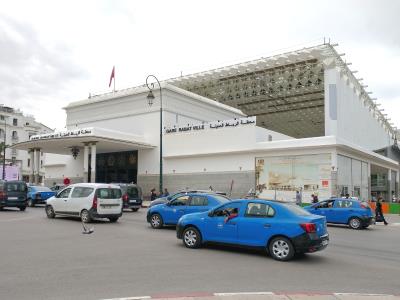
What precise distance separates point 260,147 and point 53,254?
94.4 feet

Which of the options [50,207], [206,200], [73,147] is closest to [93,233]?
[206,200]

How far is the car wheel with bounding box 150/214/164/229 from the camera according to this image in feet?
57.1

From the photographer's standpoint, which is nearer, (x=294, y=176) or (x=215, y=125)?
(x=294, y=176)

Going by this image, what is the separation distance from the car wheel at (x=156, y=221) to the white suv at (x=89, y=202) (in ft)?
9.29

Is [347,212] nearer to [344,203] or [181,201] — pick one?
[344,203]

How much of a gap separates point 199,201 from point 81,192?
245 inches

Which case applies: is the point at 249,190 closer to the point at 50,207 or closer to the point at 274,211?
the point at 50,207

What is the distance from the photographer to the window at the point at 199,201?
16.3 meters

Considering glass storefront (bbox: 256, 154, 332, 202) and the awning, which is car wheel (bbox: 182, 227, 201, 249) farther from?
the awning

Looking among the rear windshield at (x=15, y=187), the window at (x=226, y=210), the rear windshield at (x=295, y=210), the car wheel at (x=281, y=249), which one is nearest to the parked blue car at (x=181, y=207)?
the window at (x=226, y=210)

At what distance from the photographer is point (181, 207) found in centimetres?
1689

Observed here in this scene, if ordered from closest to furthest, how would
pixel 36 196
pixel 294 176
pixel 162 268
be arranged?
pixel 162 268
pixel 36 196
pixel 294 176

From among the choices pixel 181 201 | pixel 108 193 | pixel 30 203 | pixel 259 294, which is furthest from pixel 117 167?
pixel 259 294

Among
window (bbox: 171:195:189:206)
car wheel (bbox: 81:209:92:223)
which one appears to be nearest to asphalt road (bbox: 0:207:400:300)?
window (bbox: 171:195:189:206)
